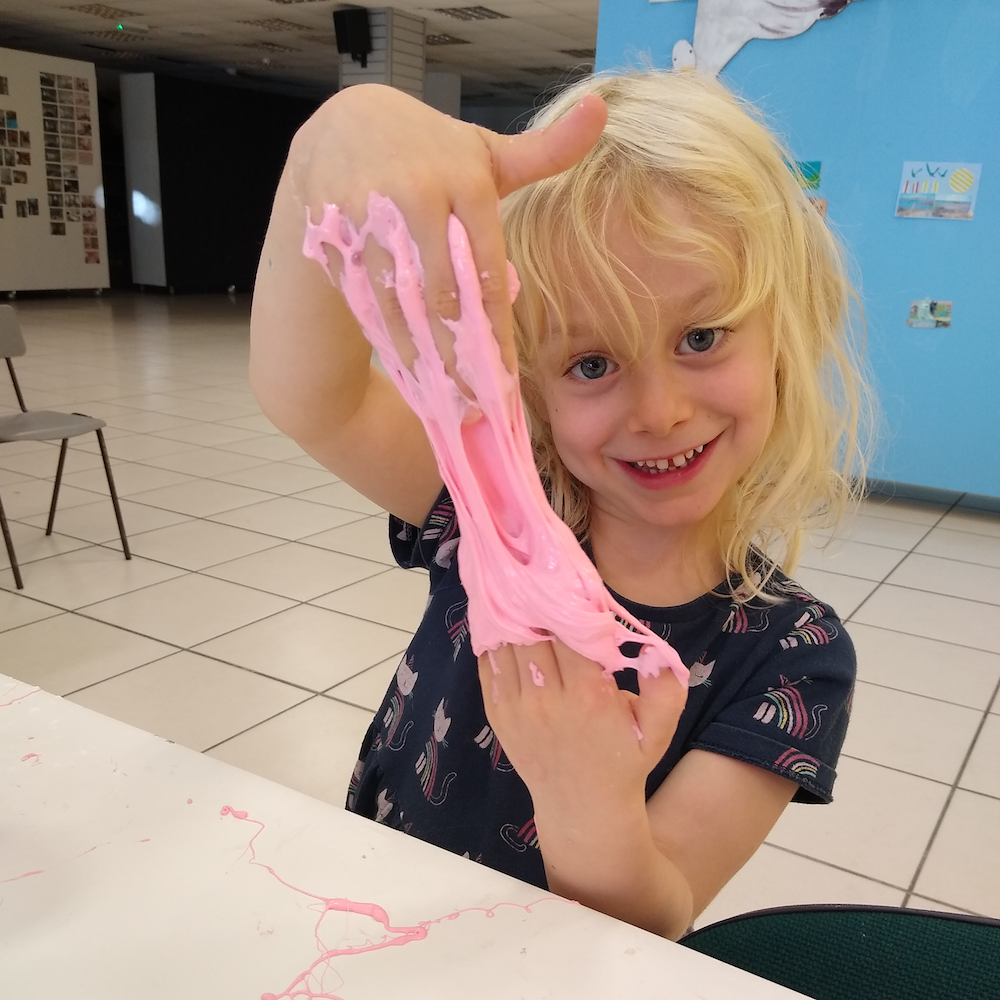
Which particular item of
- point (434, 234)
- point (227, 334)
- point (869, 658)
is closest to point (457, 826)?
point (434, 234)

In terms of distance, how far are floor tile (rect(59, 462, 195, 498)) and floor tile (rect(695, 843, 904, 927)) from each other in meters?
2.42

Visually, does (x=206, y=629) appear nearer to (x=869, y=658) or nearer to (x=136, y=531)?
(x=136, y=531)

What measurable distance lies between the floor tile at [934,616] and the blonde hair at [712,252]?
64.7 inches

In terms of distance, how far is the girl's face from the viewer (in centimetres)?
62

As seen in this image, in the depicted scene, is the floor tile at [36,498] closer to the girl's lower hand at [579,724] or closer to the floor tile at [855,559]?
the floor tile at [855,559]

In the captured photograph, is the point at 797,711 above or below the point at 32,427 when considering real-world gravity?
above

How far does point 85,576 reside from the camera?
92.1 inches

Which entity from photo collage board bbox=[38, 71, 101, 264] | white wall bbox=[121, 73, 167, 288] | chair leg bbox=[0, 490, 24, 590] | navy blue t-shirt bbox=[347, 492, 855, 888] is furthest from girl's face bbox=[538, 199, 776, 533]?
white wall bbox=[121, 73, 167, 288]

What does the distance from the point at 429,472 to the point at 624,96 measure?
36 cm

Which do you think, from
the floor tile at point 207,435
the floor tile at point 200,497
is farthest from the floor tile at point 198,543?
the floor tile at point 207,435

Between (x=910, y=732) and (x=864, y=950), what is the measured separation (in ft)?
4.08

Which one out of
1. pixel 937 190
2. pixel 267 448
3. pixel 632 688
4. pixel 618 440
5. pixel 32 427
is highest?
pixel 937 190

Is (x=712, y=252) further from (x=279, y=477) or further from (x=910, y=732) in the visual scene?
(x=279, y=477)

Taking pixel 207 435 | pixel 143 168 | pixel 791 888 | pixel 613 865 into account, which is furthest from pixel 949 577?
pixel 143 168
